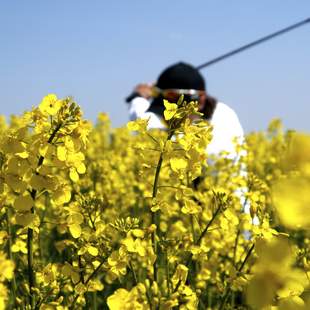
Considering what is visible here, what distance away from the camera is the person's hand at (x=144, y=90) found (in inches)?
276

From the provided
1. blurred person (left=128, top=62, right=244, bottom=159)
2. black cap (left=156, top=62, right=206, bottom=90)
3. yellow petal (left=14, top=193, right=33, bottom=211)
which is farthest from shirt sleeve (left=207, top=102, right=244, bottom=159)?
yellow petal (left=14, top=193, right=33, bottom=211)

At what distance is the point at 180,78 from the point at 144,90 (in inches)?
89.9

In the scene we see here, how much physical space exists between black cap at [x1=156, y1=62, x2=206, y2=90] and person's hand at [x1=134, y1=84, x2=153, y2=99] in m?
1.92

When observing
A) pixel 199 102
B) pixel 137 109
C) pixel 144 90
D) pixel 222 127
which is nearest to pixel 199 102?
pixel 199 102

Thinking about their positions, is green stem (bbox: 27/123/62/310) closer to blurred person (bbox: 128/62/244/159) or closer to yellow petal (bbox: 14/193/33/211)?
yellow petal (bbox: 14/193/33/211)

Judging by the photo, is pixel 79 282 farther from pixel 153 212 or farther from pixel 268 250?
pixel 268 250

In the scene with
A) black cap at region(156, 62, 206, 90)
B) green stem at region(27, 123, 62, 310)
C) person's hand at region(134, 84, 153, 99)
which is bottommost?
green stem at region(27, 123, 62, 310)

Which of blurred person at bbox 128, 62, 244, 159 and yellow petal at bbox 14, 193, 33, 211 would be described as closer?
yellow petal at bbox 14, 193, 33, 211

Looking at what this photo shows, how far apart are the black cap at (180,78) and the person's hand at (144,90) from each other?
6.31 feet

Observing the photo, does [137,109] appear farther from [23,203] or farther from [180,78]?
[23,203]

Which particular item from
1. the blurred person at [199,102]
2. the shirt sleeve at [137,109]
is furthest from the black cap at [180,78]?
the shirt sleeve at [137,109]

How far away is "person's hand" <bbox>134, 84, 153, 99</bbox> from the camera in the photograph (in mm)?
7020

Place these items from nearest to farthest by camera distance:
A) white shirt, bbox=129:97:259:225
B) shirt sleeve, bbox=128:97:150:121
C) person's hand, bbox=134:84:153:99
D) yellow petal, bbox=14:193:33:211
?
yellow petal, bbox=14:193:33:211
white shirt, bbox=129:97:259:225
shirt sleeve, bbox=128:97:150:121
person's hand, bbox=134:84:153:99

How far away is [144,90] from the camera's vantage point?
712 centimetres
